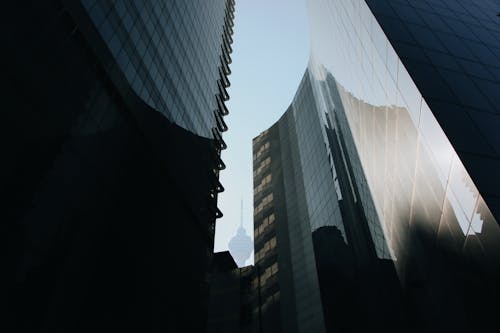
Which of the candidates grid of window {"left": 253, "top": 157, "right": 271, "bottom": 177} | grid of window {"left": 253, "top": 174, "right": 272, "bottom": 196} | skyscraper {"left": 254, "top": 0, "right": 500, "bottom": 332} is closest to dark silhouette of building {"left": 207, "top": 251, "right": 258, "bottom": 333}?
skyscraper {"left": 254, "top": 0, "right": 500, "bottom": 332}

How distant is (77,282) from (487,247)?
20.4 m

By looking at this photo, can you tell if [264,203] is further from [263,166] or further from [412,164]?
[412,164]

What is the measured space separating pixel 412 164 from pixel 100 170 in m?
19.5

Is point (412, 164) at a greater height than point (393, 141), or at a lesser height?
lesser

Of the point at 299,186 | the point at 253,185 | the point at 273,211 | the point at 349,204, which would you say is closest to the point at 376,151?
the point at 349,204

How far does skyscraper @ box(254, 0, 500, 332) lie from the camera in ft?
40.7

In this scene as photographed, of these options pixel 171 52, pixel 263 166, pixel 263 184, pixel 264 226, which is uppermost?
pixel 263 166

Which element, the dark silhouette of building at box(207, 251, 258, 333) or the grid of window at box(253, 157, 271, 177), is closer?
the dark silhouette of building at box(207, 251, 258, 333)

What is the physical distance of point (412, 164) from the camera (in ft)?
55.9

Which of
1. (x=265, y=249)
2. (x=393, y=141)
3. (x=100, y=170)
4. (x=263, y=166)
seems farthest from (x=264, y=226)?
(x=393, y=141)

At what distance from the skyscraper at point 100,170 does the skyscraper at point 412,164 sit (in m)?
18.2

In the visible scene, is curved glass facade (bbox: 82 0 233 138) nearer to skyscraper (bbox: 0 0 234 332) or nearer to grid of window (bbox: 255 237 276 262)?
skyscraper (bbox: 0 0 234 332)

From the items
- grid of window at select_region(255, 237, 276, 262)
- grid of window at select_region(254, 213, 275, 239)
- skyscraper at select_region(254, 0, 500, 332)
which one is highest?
grid of window at select_region(254, 213, 275, 239)

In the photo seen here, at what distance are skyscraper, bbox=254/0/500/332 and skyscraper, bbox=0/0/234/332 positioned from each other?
18.2 meters
